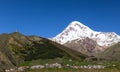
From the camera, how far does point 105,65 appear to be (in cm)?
4784

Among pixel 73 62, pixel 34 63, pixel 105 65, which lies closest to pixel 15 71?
pixel 34 63

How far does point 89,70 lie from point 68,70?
2998 mm

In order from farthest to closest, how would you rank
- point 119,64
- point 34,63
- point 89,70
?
point 34,63 < point 119,64 < point 89,70

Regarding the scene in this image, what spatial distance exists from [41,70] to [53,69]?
174 centimetres

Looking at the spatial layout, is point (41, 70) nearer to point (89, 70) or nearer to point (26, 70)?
point (26, 70)

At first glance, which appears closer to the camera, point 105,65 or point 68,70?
point 68,70

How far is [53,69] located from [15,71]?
568 cm

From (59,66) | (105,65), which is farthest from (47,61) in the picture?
(105,65)

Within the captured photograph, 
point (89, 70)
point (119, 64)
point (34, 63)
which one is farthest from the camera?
point (34, 63)

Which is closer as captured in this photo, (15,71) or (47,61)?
(15,71)

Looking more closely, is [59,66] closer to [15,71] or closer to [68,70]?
[68,70]

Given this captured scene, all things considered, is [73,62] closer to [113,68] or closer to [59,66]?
[59,66]

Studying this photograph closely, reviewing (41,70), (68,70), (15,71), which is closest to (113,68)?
(68,70)

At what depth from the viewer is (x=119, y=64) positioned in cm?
4762
